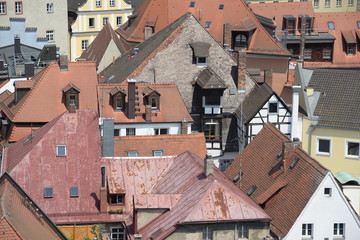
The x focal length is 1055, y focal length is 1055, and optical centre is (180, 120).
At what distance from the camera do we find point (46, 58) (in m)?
83.7

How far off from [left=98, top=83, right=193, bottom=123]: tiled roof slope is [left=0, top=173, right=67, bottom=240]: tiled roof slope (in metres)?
20.0

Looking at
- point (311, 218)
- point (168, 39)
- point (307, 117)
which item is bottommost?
point (311, 218)

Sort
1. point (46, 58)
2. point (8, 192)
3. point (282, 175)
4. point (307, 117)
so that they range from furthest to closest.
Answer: point (46, 58) < point (307, 117) < point (282, 175) < point (8, 192)

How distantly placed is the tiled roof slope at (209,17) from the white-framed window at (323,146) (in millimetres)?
18802

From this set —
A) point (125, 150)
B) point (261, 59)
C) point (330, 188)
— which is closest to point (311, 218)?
point (330, 188)

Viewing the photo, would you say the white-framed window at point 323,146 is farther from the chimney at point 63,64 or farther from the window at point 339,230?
the chimney at point 63,64

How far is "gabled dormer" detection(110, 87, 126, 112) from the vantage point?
221 feet

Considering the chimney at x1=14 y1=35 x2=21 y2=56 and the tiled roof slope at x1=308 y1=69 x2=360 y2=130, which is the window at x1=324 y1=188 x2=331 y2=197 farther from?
the chimney at x1=14 y1=35 x2=21 y2=56

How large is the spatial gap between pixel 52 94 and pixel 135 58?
322 inches

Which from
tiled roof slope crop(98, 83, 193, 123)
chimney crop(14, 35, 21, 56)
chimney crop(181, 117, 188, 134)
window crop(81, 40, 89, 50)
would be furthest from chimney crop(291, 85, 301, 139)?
window crop(81, 40, 89, 50)

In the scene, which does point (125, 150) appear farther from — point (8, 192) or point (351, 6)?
point (351, 6)

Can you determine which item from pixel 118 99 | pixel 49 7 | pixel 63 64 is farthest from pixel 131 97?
pixel 49 7

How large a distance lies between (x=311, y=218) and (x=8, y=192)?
1552 cm

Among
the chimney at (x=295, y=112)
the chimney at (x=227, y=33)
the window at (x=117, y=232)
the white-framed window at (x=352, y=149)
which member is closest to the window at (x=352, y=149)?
the white-framed window at (x=352, y=149)
